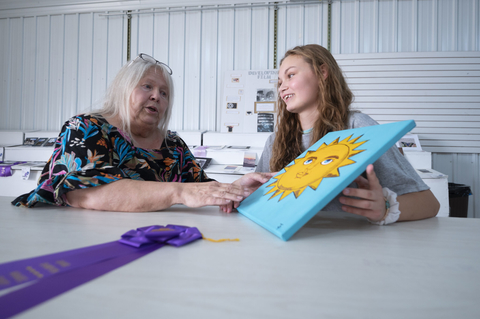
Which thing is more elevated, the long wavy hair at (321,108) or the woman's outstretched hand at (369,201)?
the long wavy hair at (321,108)

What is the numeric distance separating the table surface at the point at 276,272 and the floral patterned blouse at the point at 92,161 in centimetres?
17

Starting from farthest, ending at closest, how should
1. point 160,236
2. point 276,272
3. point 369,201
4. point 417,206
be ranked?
point 417,206
point 369,201
point 160,236
point 276,272

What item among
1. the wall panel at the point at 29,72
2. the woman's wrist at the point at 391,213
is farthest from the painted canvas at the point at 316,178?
the wall panel at the point at 29,72

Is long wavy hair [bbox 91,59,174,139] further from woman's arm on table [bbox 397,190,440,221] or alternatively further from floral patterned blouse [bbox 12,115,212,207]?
woman's arm on table [bbox 397,190,440,221]

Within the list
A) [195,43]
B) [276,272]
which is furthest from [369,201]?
[195,43]

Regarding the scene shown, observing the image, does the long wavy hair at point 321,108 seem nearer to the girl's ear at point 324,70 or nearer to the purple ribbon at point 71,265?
the girl's ear at point 324,70

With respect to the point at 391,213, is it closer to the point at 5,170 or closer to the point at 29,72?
the point at 5,170

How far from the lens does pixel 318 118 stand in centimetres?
132

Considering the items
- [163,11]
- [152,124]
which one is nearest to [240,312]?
[152,124]

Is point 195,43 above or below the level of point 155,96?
above

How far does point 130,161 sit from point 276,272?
3.18ft

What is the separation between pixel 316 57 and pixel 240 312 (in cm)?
126

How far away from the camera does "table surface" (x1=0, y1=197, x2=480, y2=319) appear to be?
39 centimetres

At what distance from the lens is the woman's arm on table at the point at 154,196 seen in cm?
95
